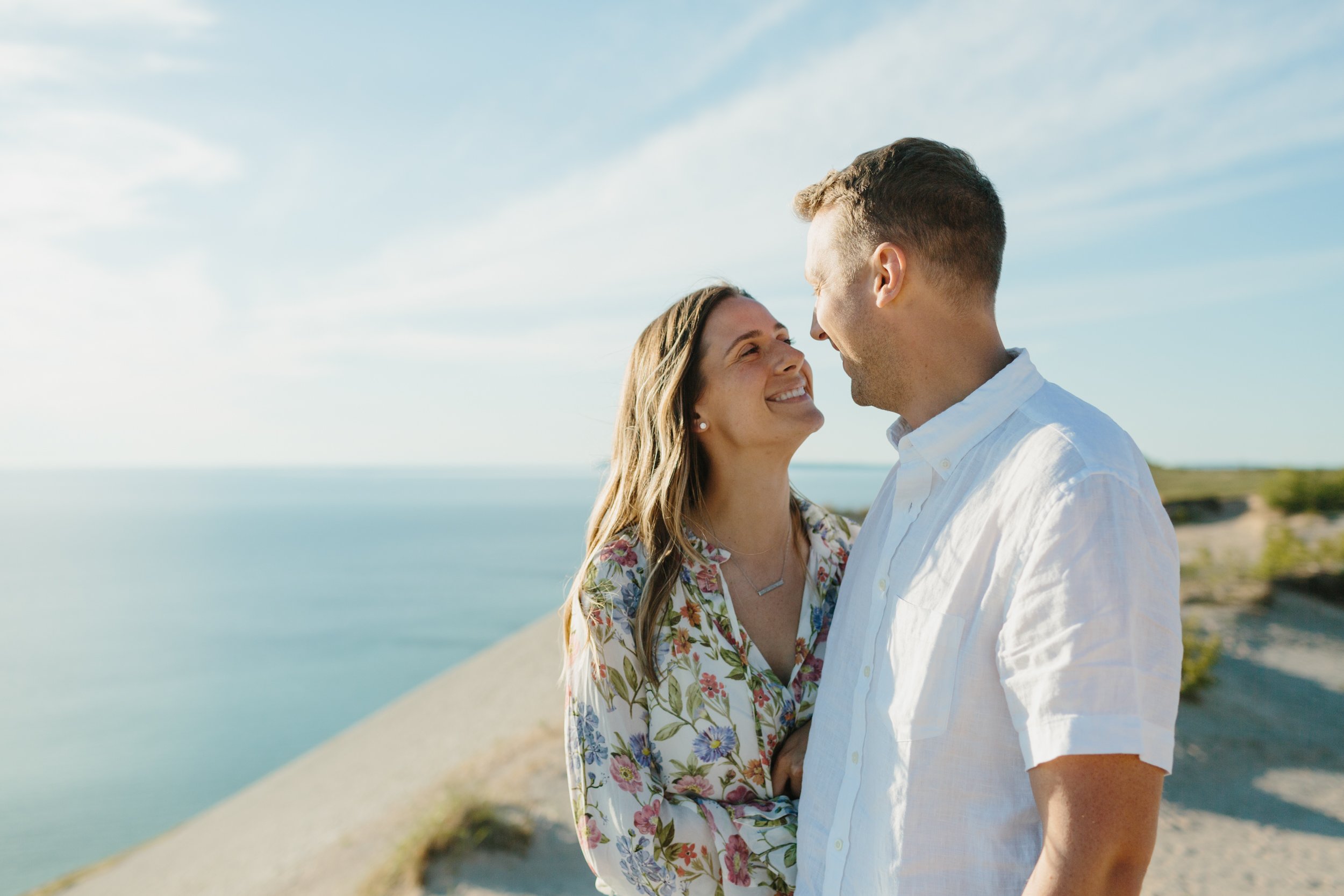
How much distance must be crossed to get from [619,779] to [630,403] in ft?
A: 4.12

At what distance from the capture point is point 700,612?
256cm

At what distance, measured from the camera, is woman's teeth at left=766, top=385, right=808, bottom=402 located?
274 cm

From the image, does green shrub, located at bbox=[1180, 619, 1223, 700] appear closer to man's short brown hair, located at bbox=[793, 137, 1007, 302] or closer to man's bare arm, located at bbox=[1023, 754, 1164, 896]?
man's short brown hair, located at bbox=[793, 137, 1007, 302]

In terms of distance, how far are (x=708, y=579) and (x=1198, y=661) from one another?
8937 mm

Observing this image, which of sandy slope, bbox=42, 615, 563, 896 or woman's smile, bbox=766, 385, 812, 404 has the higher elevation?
woman's smile, bbox=766, 385, 812, 404

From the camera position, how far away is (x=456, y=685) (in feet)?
70.5

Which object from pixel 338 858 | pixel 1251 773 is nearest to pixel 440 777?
pixel 338 858

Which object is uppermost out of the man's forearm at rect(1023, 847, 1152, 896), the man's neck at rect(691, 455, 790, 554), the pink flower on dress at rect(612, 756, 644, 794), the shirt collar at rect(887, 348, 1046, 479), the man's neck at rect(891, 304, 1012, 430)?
the man's neck at rect(891, 304, 1012, 430)

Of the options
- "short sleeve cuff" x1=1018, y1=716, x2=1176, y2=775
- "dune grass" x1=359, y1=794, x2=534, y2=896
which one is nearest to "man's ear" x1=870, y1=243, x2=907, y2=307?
"short sleeve cuff" x1=1018, y1=716, x2=1176, y2=775

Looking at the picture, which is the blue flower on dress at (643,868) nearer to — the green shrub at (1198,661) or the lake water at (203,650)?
the lake water at (203,650)

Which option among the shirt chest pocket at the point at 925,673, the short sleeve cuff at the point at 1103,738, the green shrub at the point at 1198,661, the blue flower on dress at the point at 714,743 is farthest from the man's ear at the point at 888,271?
the green shrub at the point at 1198,661

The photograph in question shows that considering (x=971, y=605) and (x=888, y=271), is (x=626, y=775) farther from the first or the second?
(x=888, y=271)

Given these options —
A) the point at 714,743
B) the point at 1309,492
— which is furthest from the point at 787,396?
the point at 1309,492

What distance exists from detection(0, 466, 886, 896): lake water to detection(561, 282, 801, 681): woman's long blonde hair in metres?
0.48
